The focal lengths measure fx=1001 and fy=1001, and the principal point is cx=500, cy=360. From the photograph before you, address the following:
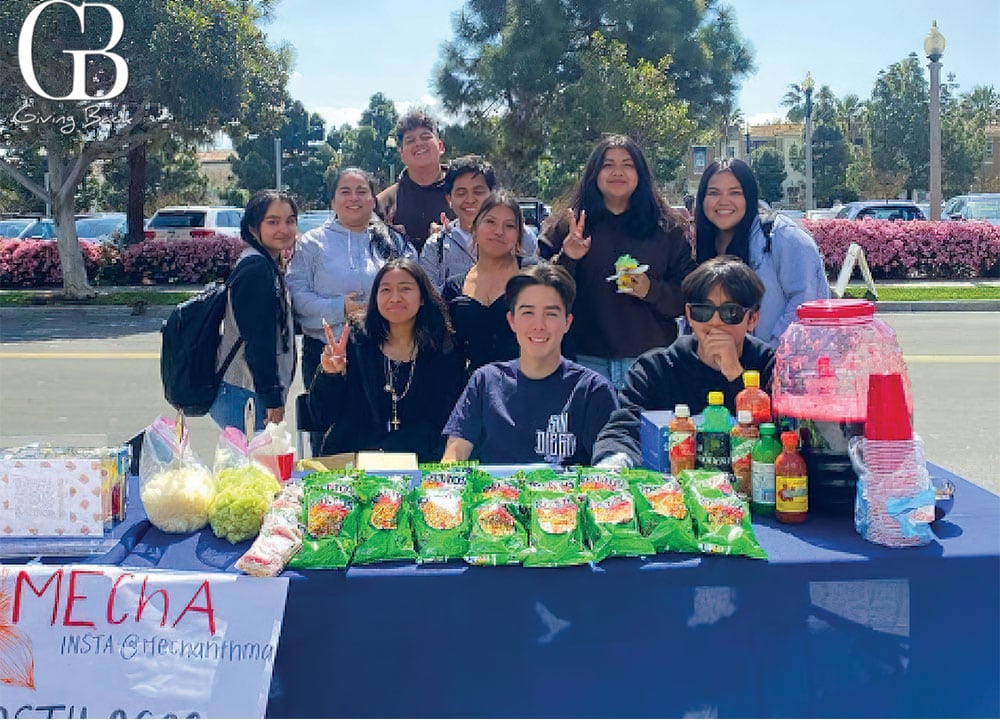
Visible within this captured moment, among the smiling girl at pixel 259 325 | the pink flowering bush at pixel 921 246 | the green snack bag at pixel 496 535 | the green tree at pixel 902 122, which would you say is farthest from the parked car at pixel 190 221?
the green tree at pixel 902 122

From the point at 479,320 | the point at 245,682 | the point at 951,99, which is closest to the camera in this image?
the point at 245,682

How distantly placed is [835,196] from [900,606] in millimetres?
58131

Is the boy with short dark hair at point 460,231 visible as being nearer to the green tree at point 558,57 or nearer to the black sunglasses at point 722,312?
the black sunglasses at point 722,312

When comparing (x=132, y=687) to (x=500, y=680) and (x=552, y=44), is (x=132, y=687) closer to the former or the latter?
(x=500, y=680)

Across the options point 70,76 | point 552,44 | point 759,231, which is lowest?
point 759,231

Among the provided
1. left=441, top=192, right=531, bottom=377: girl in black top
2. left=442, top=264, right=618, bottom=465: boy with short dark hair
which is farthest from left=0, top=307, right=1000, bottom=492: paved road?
left=442, top=264, right=618, bottom=465: boy with short dark hair

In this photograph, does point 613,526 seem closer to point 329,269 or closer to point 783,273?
point 783,273

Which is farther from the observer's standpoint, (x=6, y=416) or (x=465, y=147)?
(x=465, y=147)

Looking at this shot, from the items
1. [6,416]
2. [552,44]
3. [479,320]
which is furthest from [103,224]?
[479,320]

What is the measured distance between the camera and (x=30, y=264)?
19.0 metres

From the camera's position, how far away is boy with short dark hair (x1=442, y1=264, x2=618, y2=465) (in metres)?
3.51

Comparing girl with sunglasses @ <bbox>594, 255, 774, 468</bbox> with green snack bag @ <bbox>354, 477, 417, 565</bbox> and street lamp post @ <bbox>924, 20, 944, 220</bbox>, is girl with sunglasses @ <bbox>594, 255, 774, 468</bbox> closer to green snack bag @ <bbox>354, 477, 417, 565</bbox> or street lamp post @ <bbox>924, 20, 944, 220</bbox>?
green snack bag @ <bbox>354, 477, 417, 565</bbox>

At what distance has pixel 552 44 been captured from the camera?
2666 cm

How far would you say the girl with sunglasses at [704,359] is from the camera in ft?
10.9
